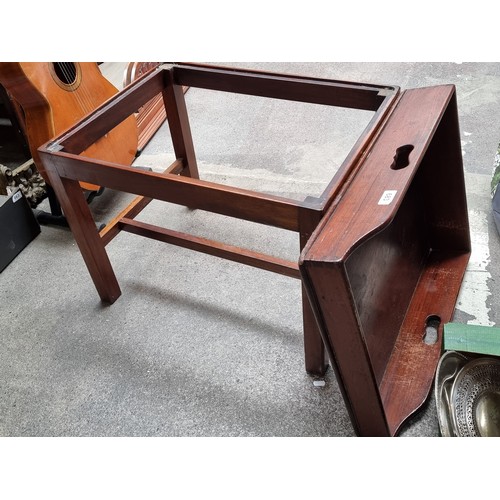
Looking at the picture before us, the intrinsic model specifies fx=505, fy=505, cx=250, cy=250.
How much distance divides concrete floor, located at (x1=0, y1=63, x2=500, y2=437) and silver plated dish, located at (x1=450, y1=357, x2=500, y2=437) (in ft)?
0.24

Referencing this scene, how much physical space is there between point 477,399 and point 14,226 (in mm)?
1767

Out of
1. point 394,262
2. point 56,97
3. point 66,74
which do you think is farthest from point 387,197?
point 66,74

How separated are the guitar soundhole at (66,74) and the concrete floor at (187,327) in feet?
1.75

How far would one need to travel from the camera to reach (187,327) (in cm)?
168

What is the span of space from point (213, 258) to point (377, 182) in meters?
0.98

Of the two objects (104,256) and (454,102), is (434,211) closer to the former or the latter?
(454,102)

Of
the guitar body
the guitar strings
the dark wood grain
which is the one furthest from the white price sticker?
the guitar strings

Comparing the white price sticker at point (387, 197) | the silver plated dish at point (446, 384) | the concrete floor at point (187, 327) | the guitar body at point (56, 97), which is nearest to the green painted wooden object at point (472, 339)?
the silver plated dish at point (446, 384)

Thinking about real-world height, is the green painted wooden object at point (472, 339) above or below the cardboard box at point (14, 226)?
below

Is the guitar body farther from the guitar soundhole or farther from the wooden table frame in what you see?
the wooden table frame

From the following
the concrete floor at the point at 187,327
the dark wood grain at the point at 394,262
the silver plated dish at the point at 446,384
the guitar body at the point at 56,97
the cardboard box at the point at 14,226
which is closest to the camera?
the dark wood grain at the point at 394,262

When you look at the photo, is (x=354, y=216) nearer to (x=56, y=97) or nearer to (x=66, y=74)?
(x=56, y=97)

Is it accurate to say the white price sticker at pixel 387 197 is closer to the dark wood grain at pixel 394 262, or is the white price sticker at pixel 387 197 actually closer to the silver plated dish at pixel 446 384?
the dark wood grain at pixel 394 262

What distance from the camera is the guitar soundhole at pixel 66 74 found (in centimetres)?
198
